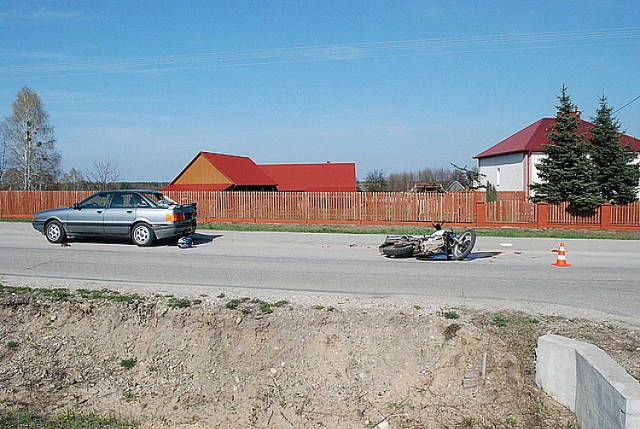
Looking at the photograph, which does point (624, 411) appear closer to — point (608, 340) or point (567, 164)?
point (608, 340)

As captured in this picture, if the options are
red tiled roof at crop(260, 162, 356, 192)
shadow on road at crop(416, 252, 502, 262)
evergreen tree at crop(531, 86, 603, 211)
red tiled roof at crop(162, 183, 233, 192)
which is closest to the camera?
shadow on road at crop(416, 252, 502, 262)

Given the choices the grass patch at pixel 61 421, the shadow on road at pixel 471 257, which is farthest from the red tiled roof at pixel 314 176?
the grass patch at pixel 61 421

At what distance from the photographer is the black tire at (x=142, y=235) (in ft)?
53.7

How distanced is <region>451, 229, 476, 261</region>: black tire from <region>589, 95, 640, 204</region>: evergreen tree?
23290 millimetres

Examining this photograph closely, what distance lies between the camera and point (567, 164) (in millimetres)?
32406

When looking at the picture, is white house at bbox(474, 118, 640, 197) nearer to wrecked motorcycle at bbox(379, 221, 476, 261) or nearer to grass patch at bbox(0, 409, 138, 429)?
wrecked motorcycle at bbox(379, 221, 476, 261)

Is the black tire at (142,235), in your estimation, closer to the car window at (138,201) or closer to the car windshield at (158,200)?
the car window at (138,201)

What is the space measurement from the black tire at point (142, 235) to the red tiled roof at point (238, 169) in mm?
24850

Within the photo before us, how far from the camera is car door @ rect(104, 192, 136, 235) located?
16.5 metres

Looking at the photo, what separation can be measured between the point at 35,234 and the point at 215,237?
6.26 meters

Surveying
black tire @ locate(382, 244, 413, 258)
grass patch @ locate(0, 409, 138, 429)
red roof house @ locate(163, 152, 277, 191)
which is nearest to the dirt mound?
grass patch @ locate(0, 409, 138, 429)

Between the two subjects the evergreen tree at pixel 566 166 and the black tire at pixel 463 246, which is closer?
the black tire at pixel 463 246

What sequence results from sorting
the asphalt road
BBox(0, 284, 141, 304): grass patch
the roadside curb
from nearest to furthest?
1. the roadside curb
2. BBox(0, 284, 141, 304): grass patch
3. the asphalt road

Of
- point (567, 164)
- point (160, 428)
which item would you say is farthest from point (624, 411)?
point (567, 164)
